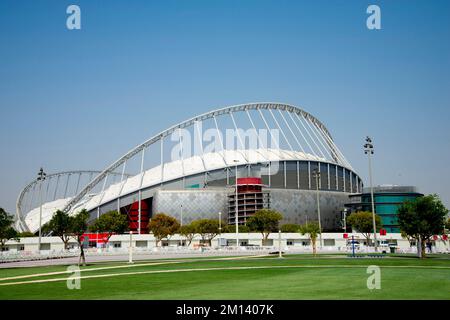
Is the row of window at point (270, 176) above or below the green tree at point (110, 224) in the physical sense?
above

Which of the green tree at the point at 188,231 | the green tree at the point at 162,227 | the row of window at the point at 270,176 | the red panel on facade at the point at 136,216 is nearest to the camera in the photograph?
the green tree at the point at 162,227

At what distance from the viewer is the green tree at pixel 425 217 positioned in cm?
5522

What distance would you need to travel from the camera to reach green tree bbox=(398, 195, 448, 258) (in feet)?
181

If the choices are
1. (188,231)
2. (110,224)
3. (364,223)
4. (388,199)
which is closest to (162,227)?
(188,231)

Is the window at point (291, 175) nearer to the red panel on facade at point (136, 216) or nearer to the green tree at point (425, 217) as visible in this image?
the red panel on facade at point (136, 216)

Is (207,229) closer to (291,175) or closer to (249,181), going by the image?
(249,181)

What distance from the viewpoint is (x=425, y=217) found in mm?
55594

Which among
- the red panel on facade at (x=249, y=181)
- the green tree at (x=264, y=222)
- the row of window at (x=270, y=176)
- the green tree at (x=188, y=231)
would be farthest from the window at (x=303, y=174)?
the green tree at (x=188, y=231)

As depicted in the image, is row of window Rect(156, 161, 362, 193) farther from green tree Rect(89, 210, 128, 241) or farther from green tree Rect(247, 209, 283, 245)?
green tree Rect(89, 210, 128, 241)
